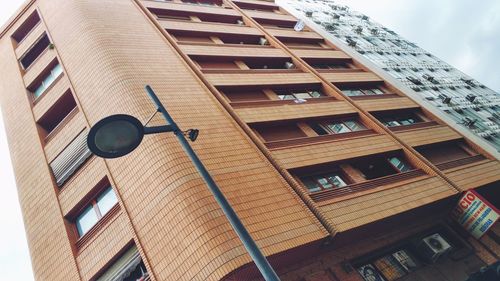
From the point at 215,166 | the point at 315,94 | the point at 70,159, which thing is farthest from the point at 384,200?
the point at 70,159

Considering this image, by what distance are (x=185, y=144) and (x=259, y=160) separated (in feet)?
22.3

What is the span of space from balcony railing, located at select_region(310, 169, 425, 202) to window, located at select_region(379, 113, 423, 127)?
4.65 m

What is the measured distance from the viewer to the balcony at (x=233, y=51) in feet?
53.8

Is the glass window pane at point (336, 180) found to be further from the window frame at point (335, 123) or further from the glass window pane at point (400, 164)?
the glass window pane at point (400, 164)

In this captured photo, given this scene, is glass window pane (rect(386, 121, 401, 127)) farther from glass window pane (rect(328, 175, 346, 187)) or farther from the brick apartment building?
glass window pane (rect(328, 175, 346, 187))

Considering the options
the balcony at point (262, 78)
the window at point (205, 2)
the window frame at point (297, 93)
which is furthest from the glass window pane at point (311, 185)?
the window at point (205, 2)

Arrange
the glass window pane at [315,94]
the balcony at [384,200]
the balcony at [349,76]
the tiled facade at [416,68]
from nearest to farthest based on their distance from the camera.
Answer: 1. the balcony at [384,200]
2. the glass window pane at [315,94]
3. the balcony at [349,76]
4. the tiled facade at [416,68]

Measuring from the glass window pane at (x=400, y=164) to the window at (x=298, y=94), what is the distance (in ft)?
16.7

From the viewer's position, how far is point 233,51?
17.8 metres

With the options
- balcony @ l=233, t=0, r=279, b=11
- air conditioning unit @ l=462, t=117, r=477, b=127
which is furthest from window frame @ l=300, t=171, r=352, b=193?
balcony @ l=233, t=0, r=279, b=11


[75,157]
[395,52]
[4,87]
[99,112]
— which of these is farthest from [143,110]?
[395,52]

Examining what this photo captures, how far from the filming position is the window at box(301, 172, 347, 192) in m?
11.6

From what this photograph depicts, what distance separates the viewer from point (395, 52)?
84.5ft

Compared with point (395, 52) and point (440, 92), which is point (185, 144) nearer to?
point (440, 92)
